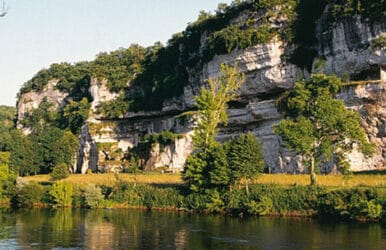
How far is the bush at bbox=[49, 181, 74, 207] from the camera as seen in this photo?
55091 millimetres

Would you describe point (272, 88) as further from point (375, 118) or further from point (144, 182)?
point (144, 182)

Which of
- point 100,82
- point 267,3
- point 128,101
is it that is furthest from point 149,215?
point 100,82

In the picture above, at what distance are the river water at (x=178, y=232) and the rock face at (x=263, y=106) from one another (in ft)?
49.7

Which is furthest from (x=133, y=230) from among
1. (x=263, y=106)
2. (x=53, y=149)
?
(x=53, y=149)

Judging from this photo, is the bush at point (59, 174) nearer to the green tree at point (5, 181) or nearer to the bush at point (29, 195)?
the green tree at point (5, 181)

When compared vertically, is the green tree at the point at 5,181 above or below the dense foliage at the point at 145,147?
below

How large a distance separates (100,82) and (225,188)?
56.5 metres

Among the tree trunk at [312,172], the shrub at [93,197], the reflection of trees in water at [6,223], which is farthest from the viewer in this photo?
the shrub at [93,197]

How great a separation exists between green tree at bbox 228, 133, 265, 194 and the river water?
4205 millimetres

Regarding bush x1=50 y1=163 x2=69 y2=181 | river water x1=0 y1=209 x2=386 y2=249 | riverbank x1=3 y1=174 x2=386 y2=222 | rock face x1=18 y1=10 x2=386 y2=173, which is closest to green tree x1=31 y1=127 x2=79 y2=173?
Result: rock face x1=18 y1=10 x2=386 y2=173

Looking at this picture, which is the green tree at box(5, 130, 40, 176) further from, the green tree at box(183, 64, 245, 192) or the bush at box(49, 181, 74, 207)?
the green tree at box(183, 64, 245, 192)

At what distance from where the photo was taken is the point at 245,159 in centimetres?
4712

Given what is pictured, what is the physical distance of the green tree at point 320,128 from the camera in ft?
150

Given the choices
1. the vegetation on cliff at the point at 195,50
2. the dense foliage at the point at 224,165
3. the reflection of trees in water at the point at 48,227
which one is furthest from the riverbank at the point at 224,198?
Result: the vegetation on cliff at the point at 195,50
